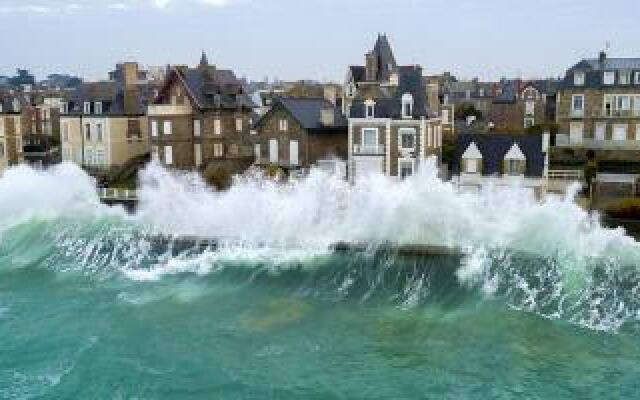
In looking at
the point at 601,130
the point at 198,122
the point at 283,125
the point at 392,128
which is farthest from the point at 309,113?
the point at 601,130

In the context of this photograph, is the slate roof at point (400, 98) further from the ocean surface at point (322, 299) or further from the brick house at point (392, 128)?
the ocean surface at point (322, 299)

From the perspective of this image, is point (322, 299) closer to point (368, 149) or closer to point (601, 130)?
point (368, 149)

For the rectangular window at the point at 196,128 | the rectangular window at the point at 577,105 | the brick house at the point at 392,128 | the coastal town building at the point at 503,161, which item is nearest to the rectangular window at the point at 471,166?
the coastal town building at the point at 503,161

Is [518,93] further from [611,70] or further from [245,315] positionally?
[245,315]

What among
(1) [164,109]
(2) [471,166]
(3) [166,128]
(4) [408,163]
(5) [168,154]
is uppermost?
(1) [164,109]

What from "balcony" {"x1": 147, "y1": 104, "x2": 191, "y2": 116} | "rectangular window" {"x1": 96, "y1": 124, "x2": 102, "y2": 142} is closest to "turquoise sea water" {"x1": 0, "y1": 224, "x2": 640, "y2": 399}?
"balcony" {"x1": 147, "y1": 104, "x2": 191, "y2": 116}

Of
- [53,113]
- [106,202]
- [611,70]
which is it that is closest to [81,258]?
[106,202]

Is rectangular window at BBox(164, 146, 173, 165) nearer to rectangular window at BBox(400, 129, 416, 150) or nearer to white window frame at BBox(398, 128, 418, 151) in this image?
white window frame at BBox(398, 128, 418, 151)
